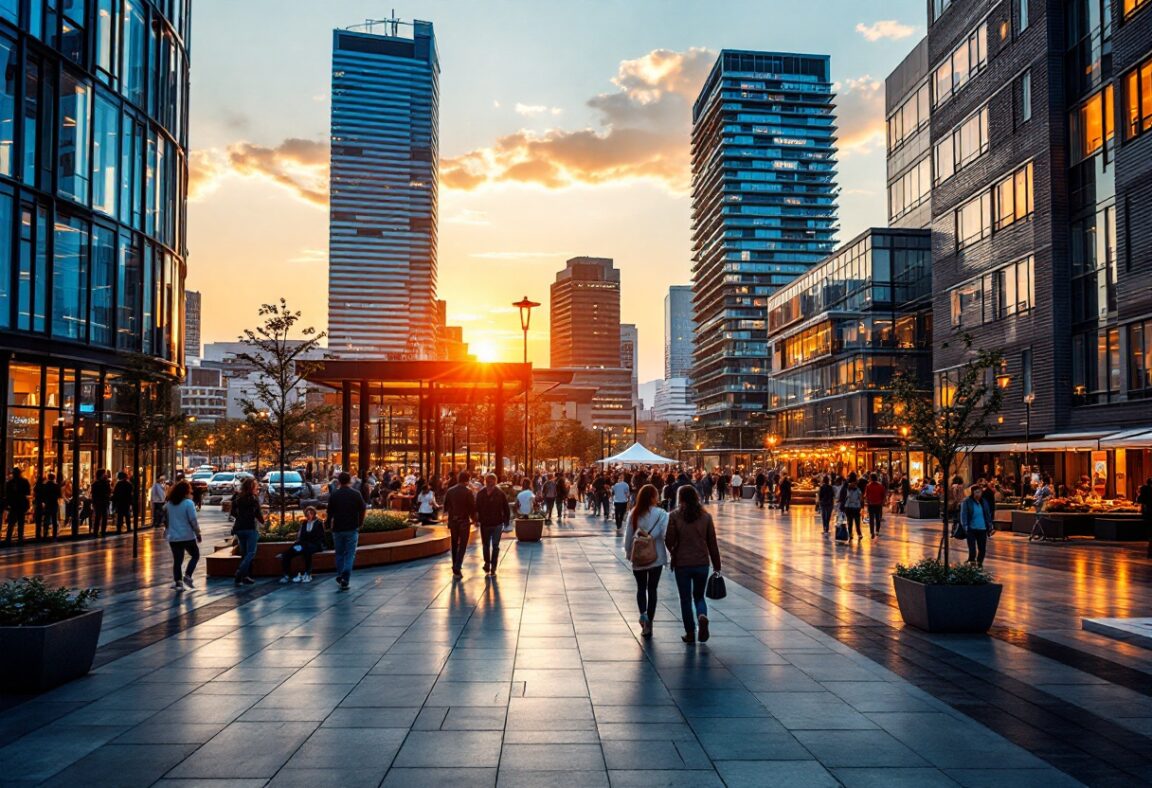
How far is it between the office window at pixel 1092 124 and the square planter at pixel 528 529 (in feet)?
80.0

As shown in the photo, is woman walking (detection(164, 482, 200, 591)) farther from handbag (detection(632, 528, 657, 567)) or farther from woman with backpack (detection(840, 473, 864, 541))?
woman with backpack (detection(840, 473, 864, 541))

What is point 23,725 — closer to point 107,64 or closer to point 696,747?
point 696,747

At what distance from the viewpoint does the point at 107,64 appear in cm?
2584

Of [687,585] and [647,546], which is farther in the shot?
[647,546]

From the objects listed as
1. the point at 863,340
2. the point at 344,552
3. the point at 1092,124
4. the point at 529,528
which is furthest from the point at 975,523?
the point at 863,340

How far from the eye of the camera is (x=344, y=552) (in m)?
14.5

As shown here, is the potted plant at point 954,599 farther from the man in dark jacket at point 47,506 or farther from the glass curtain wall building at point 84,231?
the man in dark jacket at point 47,506

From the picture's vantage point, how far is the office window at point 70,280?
23.7 meters

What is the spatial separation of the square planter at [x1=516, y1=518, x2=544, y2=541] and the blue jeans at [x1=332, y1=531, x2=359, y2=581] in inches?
357

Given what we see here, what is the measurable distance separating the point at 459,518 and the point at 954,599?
27.7 feet

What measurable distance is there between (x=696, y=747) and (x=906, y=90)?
62000 millimetres

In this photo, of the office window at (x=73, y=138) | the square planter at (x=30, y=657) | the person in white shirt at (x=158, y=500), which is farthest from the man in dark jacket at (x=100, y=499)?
the square planter at (x=30, y=657)

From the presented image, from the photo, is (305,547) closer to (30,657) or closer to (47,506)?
(30,657)

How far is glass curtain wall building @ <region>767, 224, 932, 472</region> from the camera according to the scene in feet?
198
